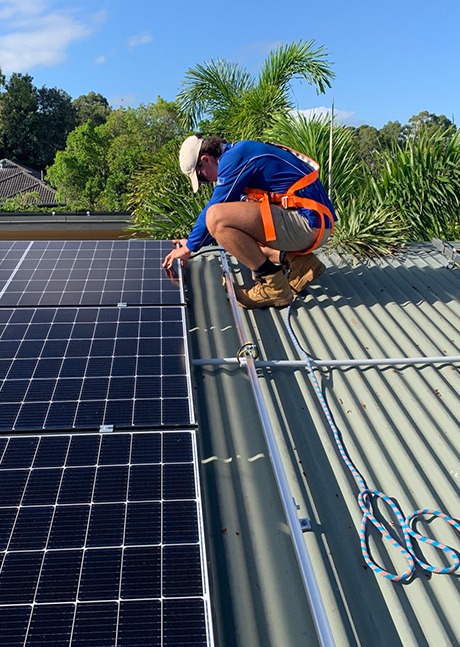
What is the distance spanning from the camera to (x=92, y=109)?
83625mm

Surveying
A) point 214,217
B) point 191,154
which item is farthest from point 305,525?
point 191,154

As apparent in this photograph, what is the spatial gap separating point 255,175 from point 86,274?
6.45 ft

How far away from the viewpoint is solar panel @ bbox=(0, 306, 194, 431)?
3104 millimetres

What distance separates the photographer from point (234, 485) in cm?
306

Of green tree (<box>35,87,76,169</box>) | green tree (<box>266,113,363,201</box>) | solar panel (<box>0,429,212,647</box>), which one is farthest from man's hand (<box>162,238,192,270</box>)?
green tree (<box>35,87,76,169</box>)

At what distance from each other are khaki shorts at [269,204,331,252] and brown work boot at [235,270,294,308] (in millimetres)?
282

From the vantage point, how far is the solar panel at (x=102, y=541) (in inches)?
78.7

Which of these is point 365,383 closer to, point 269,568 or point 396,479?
point 396,479

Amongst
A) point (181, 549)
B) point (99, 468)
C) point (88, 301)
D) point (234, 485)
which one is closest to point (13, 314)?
point (88, 301)

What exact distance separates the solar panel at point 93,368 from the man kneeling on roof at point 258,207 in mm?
882

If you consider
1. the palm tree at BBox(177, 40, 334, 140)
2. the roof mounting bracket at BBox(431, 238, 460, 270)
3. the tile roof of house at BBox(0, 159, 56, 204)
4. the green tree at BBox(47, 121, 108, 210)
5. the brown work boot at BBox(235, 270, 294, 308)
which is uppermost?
the tile roof of house at BBox(0, 159, 56, 204)

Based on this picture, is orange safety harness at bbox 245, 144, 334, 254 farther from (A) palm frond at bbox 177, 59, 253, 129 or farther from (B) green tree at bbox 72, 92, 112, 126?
(B) green tree at bbox 72, 92, 112, 126

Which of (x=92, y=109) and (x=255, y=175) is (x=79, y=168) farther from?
(x=92, y=109)

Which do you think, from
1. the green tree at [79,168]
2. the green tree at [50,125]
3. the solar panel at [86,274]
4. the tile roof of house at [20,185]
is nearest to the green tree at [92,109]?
the green tree at [50,125]
